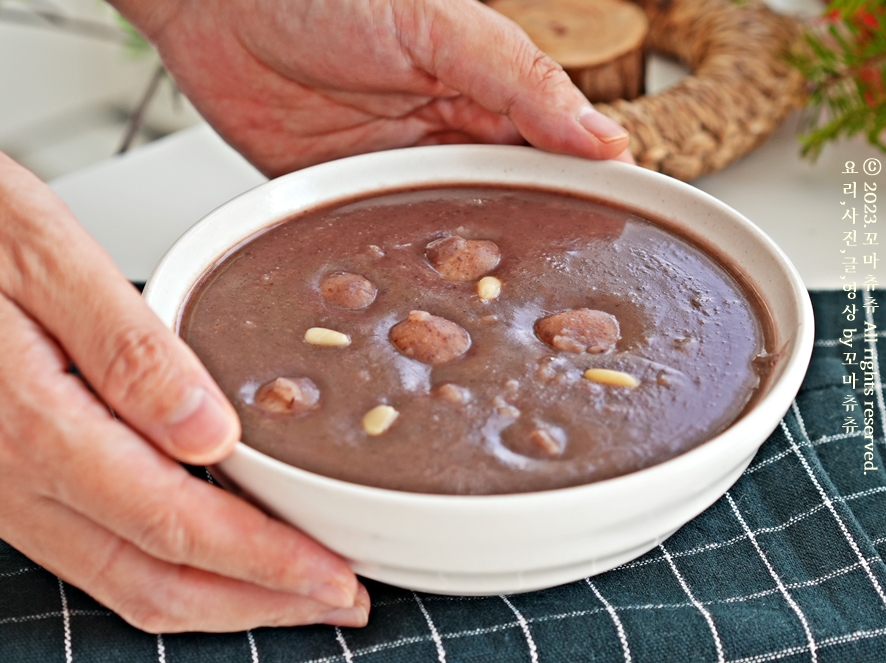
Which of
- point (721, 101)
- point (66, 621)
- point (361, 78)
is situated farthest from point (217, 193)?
point (66, 621)

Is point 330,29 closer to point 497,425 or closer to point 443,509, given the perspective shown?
point 497,425

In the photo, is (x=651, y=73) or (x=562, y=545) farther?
(x=651, y=73)

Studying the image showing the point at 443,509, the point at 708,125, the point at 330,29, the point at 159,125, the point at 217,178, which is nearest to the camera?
the point at 443,509

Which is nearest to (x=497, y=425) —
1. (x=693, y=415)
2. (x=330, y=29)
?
(x=693, y=415)

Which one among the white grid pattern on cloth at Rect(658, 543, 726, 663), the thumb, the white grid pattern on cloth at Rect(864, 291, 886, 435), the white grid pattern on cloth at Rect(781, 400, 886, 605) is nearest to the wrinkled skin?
the white grid pattern on cloth at Rect(658, 543, 726, 663)

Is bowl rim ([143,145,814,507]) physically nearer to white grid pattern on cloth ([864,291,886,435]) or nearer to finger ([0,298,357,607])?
finger ([0,298,357,607])

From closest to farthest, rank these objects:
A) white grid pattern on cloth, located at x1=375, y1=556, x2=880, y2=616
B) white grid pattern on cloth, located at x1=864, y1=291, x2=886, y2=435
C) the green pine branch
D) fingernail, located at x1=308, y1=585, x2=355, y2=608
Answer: fingernail, located at x1=308, y1=585, x2=355, y2=608, white grid pattern on cloth, located at x1=375, y1=556, x2=880, y2=616, white grid pattern on cloth, located at x1=864, y1=291, x2=886, y2=435, the green pine branch
